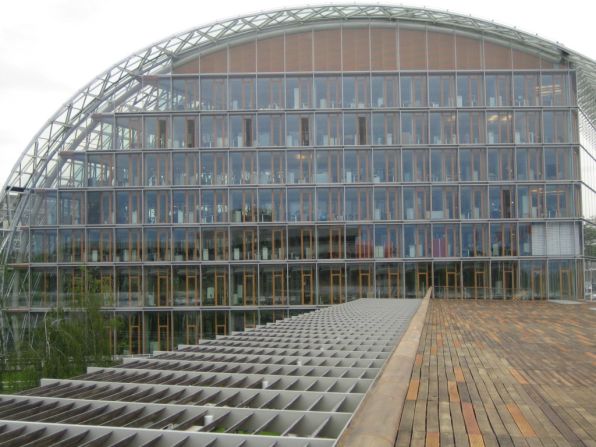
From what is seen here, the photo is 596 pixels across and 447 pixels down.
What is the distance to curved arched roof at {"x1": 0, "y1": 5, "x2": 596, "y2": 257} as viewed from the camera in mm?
37250

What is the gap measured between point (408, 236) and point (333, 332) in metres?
23.1

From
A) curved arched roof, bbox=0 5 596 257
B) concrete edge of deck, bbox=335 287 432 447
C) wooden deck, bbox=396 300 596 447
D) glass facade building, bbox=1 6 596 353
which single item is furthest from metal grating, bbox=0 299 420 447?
curved arched roof, bbox=0 5 596 257

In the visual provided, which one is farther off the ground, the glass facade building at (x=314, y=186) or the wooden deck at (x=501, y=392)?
the glass facade building at (x=314, y=186)

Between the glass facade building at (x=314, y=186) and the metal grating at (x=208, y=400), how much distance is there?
24882mm

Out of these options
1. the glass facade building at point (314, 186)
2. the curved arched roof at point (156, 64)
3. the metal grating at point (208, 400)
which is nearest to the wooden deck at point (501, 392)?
the metal grating at point (208, 400)

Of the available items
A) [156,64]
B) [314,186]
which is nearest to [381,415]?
[314,186]

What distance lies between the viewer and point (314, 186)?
37094 millimetres

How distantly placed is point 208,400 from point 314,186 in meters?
30.0

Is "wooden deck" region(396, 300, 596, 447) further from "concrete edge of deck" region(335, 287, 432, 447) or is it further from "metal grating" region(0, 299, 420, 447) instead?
"metal grating" region(0, 299, 420, 447)

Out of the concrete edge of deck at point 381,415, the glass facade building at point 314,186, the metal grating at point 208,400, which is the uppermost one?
the glass facade building at point 314,186

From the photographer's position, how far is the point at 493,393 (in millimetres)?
7219

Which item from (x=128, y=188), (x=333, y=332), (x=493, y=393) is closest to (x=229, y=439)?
(x=493, y=393)

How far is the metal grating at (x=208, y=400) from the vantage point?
19.0ft

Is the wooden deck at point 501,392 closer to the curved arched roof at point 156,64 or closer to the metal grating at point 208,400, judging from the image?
the metal grating at point 208,400
